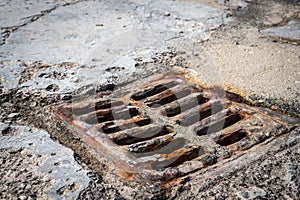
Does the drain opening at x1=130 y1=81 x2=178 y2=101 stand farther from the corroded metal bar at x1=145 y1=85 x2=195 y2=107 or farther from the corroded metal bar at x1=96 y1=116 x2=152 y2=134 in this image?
the corroded metal bar at x1=96 y1=116 x2=152 y2=134

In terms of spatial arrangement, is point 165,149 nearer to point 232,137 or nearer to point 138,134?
point 138,134

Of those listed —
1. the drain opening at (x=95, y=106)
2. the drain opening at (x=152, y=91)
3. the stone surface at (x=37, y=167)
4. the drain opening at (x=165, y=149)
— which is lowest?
the drain opening at (x=165, y=149)

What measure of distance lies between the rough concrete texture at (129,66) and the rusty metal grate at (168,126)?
74 millimetres

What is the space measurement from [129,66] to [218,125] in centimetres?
68

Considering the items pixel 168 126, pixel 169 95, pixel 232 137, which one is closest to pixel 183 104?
pixel 169 95

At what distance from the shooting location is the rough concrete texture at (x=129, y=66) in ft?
4.17

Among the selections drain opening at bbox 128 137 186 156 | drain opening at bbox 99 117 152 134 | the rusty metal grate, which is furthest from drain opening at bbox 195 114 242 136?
drain opening at bbox 99 117 152 134

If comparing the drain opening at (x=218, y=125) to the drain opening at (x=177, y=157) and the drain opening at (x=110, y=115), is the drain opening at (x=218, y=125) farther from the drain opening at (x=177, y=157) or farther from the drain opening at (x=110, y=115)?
the drain opening at (x=110, y=115)

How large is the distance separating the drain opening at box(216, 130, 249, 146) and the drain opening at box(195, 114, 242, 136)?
60 mm

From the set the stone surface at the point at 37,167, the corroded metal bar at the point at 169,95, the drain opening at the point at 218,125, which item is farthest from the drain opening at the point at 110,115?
the drain opening at the point at 218,125

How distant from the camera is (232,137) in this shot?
1.58 m

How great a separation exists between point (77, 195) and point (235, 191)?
21.0 inches

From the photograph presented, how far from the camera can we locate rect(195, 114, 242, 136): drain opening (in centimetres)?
160

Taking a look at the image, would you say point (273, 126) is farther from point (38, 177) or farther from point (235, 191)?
point (38, 177)
